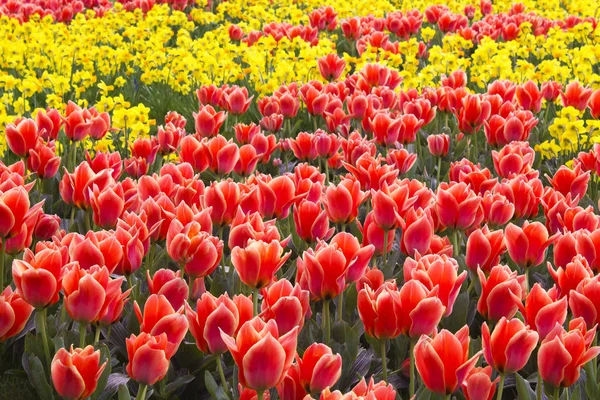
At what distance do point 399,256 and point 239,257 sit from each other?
1057mm

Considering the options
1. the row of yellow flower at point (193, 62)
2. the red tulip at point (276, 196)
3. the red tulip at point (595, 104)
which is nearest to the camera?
the red tulip at point (276, 196)

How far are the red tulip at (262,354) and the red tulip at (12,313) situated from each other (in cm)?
76

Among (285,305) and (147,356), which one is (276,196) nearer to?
(285,305)

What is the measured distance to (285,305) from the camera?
6.61 ft

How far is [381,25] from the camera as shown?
916 centimetres

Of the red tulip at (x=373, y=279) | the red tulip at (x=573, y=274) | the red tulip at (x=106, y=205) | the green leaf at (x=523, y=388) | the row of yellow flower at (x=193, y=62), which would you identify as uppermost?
the red tulip at (x=573, y=274)

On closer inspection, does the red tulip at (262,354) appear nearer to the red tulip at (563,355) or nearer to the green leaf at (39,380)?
the red tulip at (563,355)

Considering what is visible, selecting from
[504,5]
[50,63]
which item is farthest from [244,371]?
[504,5]

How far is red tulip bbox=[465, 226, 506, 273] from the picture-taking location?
245cm

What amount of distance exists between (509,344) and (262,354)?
581 millimetres

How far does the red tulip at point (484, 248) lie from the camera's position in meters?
2.45

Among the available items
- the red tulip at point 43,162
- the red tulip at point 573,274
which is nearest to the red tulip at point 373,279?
the red tulip at point 573,274

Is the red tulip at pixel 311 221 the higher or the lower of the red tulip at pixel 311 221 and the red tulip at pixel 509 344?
the lower

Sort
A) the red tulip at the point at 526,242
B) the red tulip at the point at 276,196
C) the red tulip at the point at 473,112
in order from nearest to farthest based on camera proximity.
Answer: the red tulip at the point at 526,242
the red tulip at the point at 276,196
the red tulip at the point at 473,112
